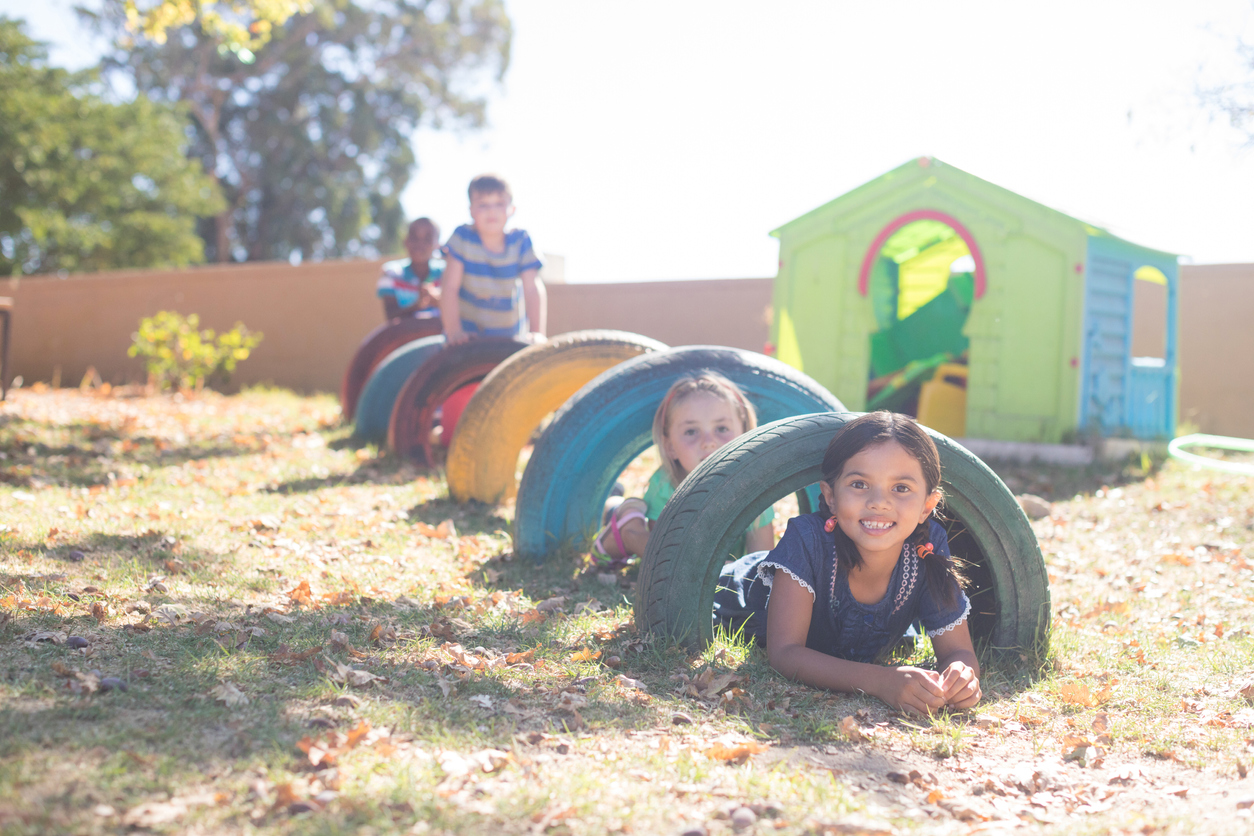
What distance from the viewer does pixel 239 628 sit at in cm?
320

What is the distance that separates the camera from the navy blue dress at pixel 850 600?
3.08m

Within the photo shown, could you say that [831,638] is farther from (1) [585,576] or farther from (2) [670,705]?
(1) [585,576]

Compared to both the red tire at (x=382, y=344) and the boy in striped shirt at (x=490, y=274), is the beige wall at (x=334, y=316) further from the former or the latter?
the boy in striped shirt at (x=490, y=274)

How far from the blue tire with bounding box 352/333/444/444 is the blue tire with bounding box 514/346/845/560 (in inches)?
157

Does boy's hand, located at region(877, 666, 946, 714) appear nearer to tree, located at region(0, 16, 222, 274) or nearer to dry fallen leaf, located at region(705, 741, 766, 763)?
dry fallen leaf, located at region(705, 741, 766, 763)

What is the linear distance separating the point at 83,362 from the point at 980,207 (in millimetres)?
14729

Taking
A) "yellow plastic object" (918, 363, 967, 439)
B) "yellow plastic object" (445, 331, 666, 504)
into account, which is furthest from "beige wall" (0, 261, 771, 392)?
"yellow plastic object" (445, 331, 666, 504)

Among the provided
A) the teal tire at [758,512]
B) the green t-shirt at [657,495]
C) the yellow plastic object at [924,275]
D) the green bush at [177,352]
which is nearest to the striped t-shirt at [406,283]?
the green bush at [177,352]

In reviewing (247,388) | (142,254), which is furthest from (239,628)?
(142,254)

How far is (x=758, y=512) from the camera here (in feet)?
10.5

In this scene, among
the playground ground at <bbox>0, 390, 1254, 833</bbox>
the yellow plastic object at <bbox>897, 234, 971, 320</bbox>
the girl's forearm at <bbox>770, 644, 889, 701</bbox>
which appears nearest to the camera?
the playground ground at <bbox>0, 390, 1254, 833</bbox>

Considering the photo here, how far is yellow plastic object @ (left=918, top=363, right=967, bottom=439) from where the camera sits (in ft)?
29.9

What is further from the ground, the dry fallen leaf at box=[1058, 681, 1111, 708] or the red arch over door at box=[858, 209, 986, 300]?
the red arch over door at box=[858, 209, 986, 300]

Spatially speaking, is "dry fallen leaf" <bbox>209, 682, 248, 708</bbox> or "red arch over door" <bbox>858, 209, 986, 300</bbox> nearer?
"dry fallen leaf" <bbox>209, 682, 248, 708</bbox>
